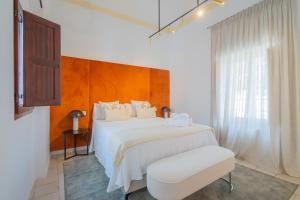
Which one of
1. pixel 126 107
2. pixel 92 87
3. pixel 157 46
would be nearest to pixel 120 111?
pixel 126 107

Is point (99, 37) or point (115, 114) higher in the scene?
point (99, 37)

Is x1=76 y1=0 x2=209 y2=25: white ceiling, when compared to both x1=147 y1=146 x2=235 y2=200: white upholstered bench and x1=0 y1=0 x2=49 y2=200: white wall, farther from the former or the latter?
x1=147 y1=146 x2=235 y2=200: white upholstered bench

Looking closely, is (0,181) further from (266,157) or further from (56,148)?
(266,157)

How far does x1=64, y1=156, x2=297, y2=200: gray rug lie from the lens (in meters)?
1.81

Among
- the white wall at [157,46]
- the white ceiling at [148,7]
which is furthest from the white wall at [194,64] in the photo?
the white ceiling at [148,7]

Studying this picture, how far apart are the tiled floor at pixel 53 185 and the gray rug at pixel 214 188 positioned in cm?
6

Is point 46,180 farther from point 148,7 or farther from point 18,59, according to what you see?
point 148,7

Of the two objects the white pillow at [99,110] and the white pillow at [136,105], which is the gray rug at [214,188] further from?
the white pillow at [136,105]

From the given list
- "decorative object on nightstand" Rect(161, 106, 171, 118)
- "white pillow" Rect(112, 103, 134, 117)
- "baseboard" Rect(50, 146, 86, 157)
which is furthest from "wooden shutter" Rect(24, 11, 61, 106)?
"decorative object on nightstand" Rect(161, 106, 171, 118)

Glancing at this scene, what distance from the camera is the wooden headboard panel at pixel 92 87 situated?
10.3 feet

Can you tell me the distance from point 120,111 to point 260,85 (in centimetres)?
A: 277

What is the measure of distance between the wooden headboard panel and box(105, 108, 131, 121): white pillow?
46 centimetres

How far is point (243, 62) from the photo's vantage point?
9.73 feet

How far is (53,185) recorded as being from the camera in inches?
81.3
